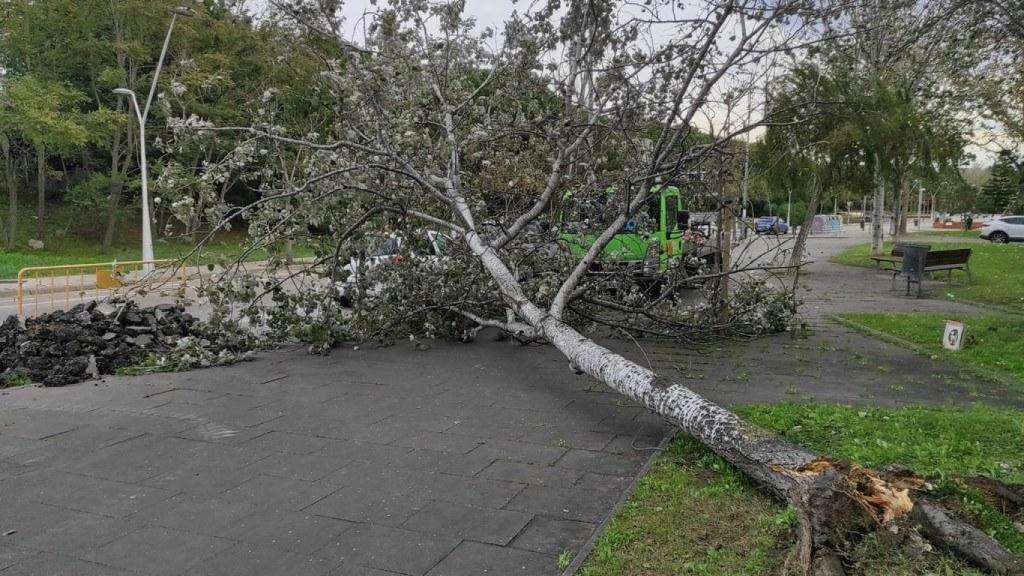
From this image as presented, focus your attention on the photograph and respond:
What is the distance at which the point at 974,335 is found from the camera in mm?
8773

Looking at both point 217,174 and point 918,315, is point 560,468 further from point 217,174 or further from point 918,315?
point 918,315

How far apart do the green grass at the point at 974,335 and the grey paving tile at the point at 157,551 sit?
7.06 metres

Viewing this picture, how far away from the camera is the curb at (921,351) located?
265 inches

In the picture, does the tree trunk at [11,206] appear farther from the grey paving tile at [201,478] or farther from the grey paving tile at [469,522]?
the grey paving tile at [469,522]

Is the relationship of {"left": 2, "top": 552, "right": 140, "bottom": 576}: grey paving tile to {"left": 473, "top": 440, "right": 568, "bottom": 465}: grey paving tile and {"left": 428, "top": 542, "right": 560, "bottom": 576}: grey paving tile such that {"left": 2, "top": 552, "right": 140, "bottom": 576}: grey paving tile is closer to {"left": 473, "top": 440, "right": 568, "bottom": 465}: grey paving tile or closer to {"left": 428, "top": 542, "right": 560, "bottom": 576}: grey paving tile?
{"left": 428, "top": 542, "right": 560, "bottom": 576}: grey paving tile

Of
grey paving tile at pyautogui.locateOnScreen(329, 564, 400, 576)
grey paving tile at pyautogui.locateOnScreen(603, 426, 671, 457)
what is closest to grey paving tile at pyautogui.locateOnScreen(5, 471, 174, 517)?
grey paving tile at pyautogui.locateOnScreen(329, 564, 400, 576)

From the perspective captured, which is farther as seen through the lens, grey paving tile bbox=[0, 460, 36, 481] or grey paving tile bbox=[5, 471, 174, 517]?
grey paving tile bbox=[0, 460, 36, 481]

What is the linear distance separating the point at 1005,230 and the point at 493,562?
1683 inches

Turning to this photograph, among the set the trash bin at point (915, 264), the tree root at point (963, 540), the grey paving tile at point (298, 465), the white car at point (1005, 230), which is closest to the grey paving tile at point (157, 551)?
the grey paving tile at point (298, 465)

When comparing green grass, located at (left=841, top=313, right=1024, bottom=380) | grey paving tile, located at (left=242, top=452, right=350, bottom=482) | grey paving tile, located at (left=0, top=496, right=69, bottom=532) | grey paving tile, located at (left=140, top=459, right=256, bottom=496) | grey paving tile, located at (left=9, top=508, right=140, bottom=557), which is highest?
green grass, located at (left=841, top=313, right=1024, bottom=380)

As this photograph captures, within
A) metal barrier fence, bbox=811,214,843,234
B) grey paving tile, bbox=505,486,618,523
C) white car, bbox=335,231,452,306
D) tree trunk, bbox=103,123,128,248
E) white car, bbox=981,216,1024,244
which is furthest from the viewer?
metal barrier fence, bbox=811,214,843,234

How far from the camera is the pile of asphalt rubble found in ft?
24.2

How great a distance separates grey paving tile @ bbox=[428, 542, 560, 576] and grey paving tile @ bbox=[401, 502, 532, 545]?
0.10m

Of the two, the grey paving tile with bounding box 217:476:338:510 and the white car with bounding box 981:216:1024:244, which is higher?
the white car with bounding box 981:216:1024:244
